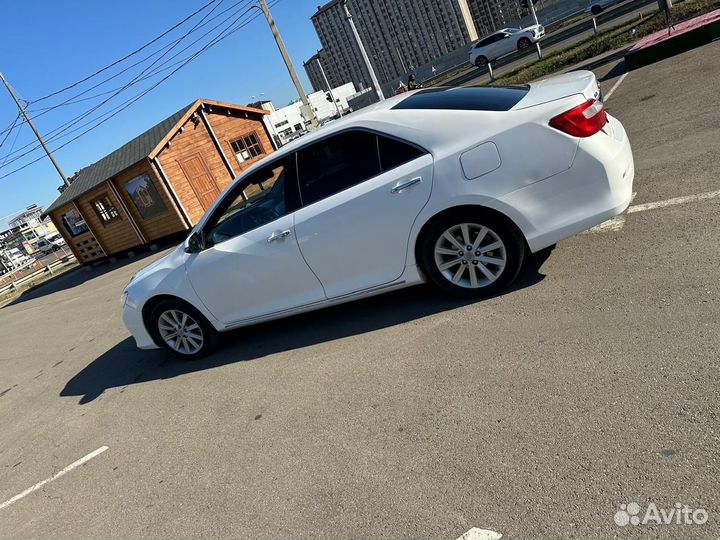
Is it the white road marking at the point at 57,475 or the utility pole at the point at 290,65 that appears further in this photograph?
the utility pole at the point at 290,65

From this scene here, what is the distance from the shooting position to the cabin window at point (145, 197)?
17992 mm

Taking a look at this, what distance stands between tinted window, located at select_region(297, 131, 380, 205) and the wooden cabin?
14.4 metres

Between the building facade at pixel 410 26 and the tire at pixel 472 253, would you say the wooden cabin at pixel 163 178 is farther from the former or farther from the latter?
the building facade at pixel 410 26

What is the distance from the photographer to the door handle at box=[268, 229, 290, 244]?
14.5 feet

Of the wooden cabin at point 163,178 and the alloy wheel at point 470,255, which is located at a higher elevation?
the wooden cabin at point 163,178

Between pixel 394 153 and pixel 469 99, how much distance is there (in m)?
0.80

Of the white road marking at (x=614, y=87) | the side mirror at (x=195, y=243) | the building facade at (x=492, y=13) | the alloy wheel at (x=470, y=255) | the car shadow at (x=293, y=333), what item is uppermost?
the building facade at (x=492, y=13)

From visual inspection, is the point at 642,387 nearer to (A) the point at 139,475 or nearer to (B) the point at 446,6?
(A) the point at 139,475

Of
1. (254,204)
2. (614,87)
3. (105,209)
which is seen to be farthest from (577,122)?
(105,209)

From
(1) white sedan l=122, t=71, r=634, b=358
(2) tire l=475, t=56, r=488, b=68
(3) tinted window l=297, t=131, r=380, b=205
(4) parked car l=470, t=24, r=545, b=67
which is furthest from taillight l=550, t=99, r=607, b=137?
(2) tire l=475, t=56, r=488, b=68

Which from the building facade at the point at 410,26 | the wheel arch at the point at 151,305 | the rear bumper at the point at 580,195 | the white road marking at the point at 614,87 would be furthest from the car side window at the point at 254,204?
the building facade at the point at 410,26

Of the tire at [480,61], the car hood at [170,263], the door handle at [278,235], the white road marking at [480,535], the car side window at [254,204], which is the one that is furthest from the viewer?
the tire at [480,61]

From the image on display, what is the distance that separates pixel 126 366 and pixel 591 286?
5.50m

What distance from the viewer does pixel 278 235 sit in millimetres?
4457
